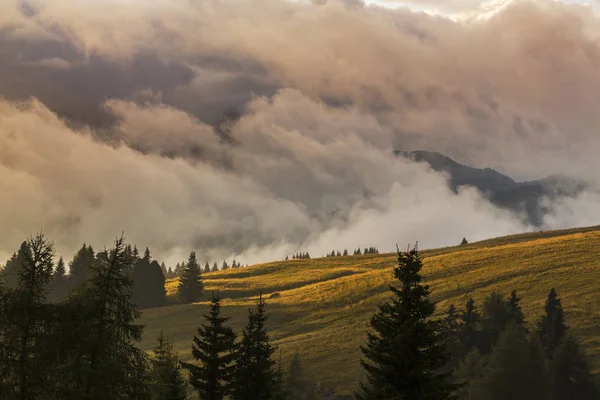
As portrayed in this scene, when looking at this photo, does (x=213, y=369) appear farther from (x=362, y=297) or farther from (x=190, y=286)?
(x=190, y=286)

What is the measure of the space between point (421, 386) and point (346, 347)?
2877 inches

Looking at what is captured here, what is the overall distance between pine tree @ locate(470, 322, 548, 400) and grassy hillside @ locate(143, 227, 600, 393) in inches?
682

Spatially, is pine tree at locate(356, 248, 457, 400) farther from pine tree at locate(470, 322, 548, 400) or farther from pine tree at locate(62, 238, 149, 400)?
pine tree at locate(470, 322, 548, 400)

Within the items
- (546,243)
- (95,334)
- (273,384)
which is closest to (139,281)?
(546,243)

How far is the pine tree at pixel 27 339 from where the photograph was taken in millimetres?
20672

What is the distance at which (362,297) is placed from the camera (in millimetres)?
125562

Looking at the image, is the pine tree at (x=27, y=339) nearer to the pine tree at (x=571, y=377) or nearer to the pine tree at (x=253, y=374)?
the pine tree at (x=253, y=374)

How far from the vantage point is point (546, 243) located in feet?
488

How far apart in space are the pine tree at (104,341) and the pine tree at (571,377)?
4823 cm

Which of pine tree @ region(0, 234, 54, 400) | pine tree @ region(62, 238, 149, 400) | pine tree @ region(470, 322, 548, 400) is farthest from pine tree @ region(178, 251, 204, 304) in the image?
pine tree @ region(0, 234, 54, 400)

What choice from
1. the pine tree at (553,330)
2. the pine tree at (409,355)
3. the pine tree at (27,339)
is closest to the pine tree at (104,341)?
the pine tree at (27,339)

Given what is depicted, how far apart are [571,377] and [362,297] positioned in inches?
2625

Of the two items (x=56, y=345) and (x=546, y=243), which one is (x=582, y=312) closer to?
(x=546, y=243)

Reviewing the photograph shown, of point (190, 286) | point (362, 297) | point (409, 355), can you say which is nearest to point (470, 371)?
point (409, 355)
